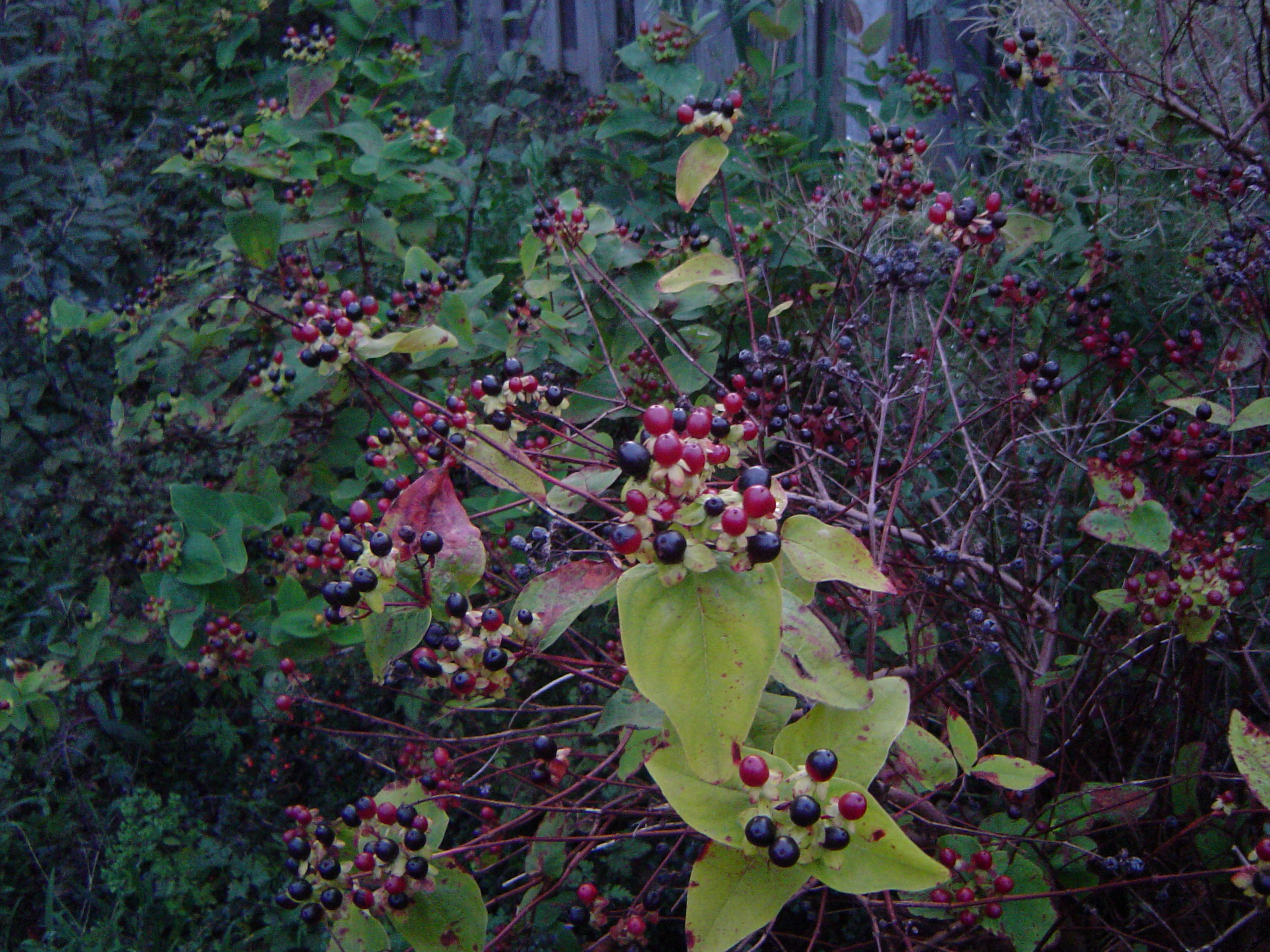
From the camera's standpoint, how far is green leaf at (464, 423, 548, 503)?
1.24 m

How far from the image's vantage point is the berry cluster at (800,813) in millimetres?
783

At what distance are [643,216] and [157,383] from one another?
1.62m

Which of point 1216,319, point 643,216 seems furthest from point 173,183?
point 1216,319

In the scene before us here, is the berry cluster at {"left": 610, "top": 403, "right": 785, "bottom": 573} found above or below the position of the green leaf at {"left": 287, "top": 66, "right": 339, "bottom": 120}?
below

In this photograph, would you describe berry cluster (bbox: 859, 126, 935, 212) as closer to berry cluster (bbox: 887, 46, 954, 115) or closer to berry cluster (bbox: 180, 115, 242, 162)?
berry cluster (bbox: 887, 46, 954, 115)

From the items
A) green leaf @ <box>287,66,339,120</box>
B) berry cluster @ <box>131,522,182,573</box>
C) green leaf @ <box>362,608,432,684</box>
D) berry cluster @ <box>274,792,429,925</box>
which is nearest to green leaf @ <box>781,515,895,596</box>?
green leaf @ <box>362,608,432,684</box>

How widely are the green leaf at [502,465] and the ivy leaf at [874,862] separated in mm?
596

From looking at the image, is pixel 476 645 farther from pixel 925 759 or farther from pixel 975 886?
pixel 975 886

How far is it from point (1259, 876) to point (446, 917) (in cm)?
102

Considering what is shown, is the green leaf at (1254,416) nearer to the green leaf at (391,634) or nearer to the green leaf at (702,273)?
the green leaf at (702,273)

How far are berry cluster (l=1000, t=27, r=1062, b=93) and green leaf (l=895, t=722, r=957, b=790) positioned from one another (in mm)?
1256

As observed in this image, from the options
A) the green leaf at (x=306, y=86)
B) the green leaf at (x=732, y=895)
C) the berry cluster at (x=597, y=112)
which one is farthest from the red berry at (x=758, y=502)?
the berry cluster at (x=597, y=112)

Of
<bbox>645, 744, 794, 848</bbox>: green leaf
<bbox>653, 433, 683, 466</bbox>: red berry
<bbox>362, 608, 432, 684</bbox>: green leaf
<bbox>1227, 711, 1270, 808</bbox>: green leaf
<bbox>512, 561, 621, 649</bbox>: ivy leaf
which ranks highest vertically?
<bbox>653, 433, 683, 466</bbox>: red berry

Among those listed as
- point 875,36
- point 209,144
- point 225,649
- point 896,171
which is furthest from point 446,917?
point 875,36
